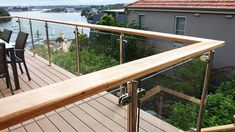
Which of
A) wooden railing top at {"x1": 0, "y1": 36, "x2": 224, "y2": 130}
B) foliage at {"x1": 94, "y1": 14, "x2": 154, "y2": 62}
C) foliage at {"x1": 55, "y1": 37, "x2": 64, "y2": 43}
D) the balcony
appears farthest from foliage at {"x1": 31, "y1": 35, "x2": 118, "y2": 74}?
wooden railing top at {"x1": 0, "y1": 36, "x2": 224, "y2": 130}

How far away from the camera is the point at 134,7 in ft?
43.6

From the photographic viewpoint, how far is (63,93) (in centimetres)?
92

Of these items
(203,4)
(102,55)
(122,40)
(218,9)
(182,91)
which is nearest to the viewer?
(182,91)

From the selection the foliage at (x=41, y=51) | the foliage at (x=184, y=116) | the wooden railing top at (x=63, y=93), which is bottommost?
the foliage at (x=184, y=116)

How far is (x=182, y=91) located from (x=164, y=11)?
9.91 m

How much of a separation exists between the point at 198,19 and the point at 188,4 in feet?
3.32

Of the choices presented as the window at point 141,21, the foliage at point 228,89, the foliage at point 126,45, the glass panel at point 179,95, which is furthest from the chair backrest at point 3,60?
the window at point 141,21

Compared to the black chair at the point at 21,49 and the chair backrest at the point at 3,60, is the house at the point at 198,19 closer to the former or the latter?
the black chair at the point at 21,49

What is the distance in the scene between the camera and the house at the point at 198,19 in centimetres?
921

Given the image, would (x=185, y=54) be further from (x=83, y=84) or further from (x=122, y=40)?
(x=122, y=40)

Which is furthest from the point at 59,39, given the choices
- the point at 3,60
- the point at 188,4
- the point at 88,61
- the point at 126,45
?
the point at 188,4

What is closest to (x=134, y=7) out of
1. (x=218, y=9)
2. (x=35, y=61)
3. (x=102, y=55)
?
(x=218, y=9)

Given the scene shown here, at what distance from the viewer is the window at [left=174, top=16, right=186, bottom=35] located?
11019mm

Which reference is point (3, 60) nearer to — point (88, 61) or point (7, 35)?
point (88, 61)
